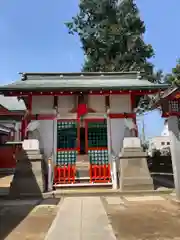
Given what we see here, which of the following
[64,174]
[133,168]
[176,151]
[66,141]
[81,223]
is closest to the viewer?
[81,223]

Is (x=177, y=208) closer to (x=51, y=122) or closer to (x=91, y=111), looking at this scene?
(x=91, y=111)

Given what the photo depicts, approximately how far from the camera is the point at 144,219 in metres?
5.01

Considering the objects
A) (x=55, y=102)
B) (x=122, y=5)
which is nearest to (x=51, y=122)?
(x=55, y=102)

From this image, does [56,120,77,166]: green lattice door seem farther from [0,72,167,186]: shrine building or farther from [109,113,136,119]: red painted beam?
[109,113,136,119]: red painted beam

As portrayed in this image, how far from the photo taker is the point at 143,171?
8.75 m

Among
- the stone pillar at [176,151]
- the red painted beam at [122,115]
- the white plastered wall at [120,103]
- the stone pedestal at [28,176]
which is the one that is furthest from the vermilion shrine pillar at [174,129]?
the stone pedestal at [28,176]

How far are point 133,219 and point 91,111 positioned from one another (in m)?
5.67

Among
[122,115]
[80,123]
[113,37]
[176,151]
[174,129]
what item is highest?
[113,37]

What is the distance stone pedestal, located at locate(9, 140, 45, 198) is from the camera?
830cm

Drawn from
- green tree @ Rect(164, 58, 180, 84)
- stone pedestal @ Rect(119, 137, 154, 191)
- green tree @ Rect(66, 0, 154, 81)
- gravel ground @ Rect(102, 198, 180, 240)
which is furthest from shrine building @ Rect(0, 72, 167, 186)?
green tree @ Rect(66, 0, 154, 81)

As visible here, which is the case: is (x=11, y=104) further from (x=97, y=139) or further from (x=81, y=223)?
(x=81, y=223)

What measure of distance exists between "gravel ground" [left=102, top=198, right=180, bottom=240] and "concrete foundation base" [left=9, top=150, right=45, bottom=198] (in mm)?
2886

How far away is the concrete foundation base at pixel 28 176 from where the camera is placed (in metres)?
8.30

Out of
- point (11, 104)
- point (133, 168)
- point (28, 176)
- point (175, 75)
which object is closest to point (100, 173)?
point (133, 168)
